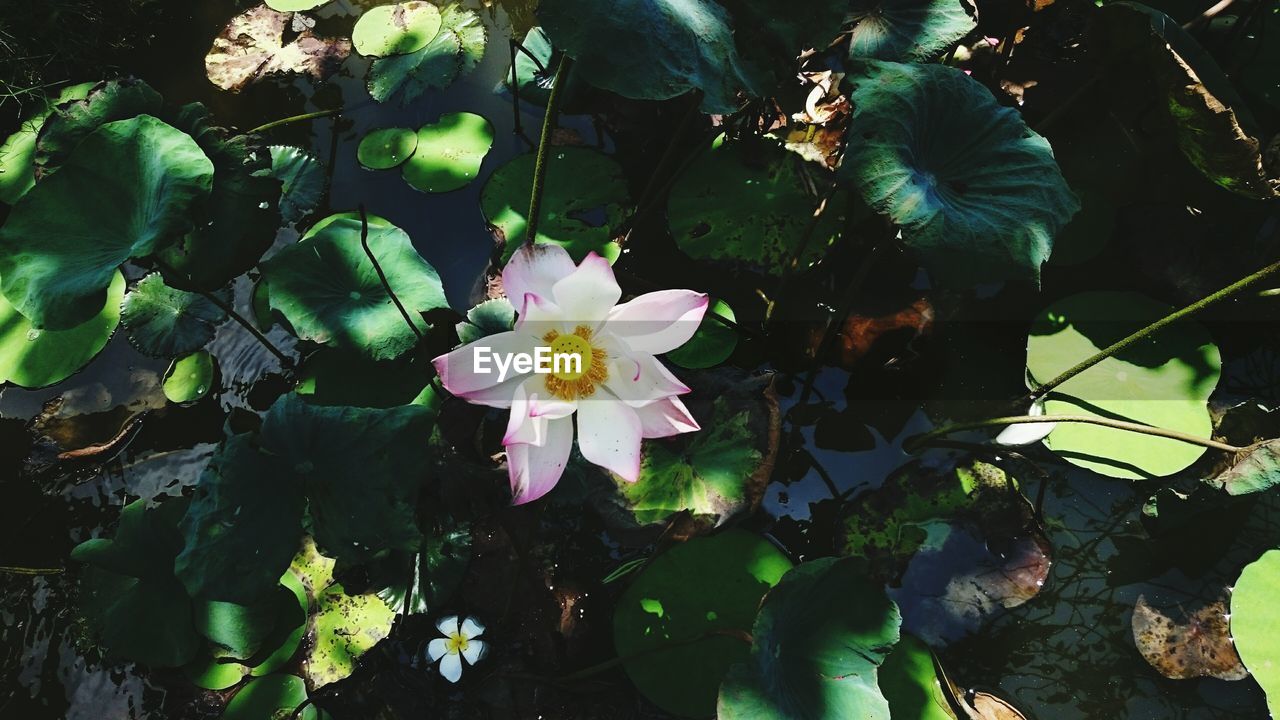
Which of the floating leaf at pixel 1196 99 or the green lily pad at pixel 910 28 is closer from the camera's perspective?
the floating leaf at pixel 1196 99

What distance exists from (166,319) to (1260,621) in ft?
11.7

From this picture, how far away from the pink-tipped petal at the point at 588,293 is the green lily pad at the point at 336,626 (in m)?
1.20

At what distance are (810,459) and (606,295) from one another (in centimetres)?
127

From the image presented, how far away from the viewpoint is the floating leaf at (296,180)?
2791 millimetres

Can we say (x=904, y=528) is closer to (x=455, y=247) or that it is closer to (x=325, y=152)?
(x=455, y=247)

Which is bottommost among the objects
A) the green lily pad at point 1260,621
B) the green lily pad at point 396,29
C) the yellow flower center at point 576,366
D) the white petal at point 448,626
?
the white petal at point 448,626

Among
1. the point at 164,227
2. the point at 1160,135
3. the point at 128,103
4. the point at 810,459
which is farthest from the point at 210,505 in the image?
the point at 1160,135

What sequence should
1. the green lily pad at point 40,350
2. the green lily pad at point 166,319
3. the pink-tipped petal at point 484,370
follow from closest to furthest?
the pink-tipped petal at point 484,370 < the green lily pad at point 166,319 < the green lily pad at point 40,350

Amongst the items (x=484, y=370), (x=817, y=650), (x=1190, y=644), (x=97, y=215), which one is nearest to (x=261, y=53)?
(x=97, y=215)

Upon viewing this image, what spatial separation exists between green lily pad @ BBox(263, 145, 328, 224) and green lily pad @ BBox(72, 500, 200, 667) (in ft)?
3.63

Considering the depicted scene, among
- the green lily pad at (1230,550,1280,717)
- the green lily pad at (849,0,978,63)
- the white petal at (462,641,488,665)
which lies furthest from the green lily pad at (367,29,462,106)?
the green lily pad at (1230,550,1280,717)

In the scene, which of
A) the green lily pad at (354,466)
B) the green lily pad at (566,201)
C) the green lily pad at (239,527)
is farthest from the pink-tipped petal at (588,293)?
the green lily pad at (566,201)

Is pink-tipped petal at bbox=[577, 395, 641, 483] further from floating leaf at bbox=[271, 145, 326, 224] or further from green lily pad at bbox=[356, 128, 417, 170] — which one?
green lily pad at bbox=[356, 128, 417, 170]

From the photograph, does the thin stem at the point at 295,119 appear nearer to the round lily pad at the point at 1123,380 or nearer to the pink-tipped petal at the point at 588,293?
the pink-tipped petal at the point at 588,293
